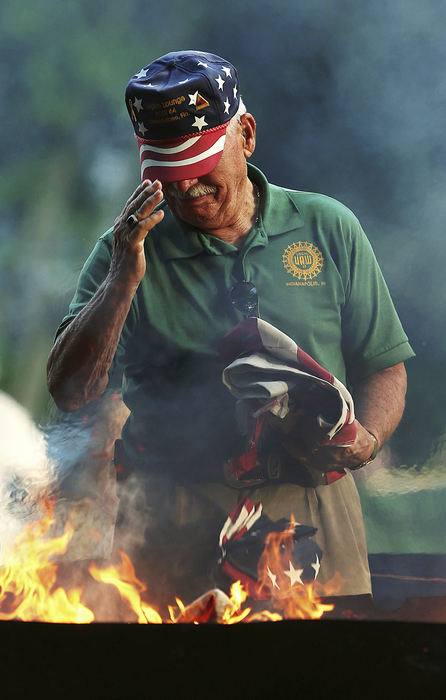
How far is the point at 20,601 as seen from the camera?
10.9ft

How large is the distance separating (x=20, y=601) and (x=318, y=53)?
295 centimetres

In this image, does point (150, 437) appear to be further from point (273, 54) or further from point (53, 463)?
point (273, 54)

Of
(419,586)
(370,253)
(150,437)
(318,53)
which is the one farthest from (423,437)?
(318,53)

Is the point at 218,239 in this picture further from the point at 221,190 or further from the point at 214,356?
the point at 214,356

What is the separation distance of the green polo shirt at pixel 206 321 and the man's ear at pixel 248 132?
16cm

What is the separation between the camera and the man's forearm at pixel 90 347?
3.14m

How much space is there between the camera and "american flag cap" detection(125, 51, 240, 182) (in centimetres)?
309

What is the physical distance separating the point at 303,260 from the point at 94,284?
937 millimetres

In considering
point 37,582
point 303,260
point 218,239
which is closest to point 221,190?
point 218,239

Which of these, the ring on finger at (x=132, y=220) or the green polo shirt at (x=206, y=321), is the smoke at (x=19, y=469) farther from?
the ring on finger at (x=132, y=220)

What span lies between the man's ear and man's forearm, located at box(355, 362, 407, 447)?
3.78 feet

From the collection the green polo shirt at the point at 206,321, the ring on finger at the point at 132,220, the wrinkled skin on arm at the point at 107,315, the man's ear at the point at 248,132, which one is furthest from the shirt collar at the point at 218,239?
the ring on finger at the point at 132,220

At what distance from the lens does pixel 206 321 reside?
11.0 ft

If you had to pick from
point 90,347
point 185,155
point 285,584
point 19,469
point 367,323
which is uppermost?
point 185,155
